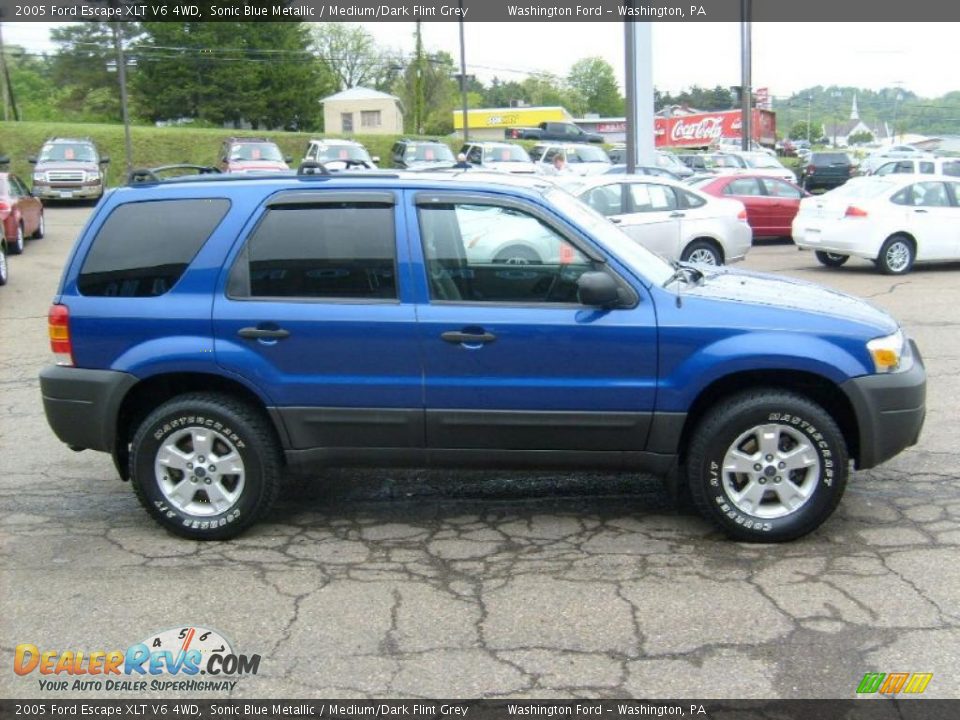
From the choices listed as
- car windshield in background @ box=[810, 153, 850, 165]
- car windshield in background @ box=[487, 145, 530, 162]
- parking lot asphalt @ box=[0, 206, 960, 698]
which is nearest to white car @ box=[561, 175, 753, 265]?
parking lot asphalt @ box=[0, 206, 960, 698]

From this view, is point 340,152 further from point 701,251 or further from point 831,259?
point 701,251

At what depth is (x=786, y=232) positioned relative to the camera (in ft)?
67.0

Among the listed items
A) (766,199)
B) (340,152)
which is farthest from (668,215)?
(340,152)

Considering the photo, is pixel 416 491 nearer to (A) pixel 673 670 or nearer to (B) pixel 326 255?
(B) pixel 326 255

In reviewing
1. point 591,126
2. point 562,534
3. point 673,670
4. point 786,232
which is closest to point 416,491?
point 562,534

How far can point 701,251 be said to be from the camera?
1433 cm

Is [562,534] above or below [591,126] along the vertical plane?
below

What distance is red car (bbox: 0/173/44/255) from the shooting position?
16.9 metres

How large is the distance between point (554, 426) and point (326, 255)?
144 cm

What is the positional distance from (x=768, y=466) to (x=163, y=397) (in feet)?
10.2

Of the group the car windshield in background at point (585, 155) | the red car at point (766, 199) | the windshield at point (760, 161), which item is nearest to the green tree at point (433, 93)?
the car windshield in background at point (585, 155)

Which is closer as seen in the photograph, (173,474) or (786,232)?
(173,474)

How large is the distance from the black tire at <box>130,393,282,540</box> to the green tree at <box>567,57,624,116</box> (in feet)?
343

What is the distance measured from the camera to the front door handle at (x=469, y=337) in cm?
505
